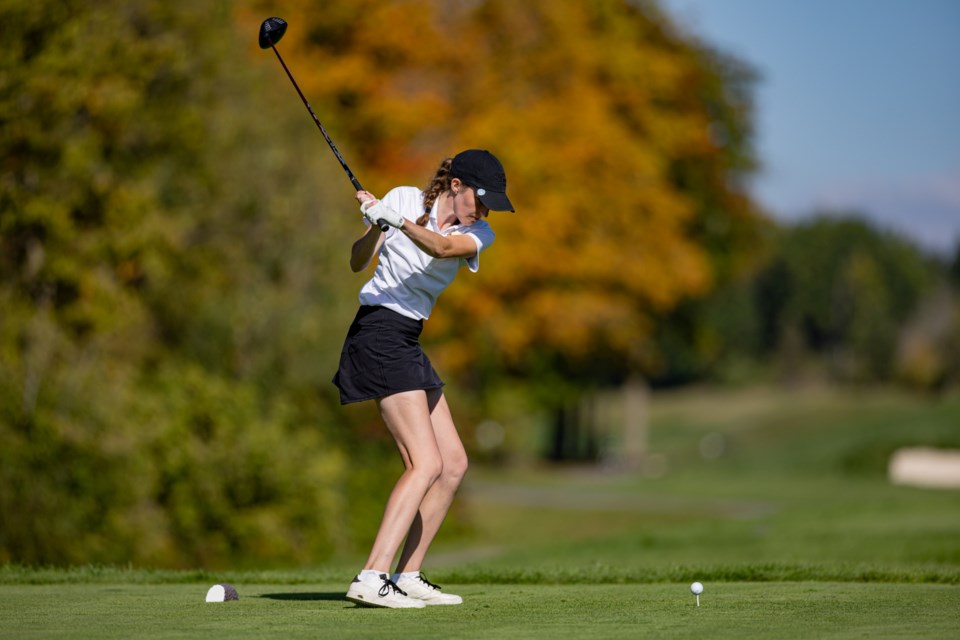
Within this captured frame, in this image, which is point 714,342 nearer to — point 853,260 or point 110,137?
point 110,137

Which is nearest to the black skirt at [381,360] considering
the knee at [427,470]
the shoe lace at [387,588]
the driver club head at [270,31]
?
the knee at [427,470]

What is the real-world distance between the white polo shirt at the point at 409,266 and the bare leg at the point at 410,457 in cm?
50

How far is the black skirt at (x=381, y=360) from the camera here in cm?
831

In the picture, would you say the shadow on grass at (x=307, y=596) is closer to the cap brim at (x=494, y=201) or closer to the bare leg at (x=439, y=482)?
the bare leg at (x=439, y=482)

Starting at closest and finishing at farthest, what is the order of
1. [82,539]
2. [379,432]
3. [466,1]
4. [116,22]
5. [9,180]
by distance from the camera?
1. [82,539]
2. [9,180]
3. [116,22]
4. [379,432]
5. [466,1]

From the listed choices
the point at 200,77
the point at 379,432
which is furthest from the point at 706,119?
the point at 200,77

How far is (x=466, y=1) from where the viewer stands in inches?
1435

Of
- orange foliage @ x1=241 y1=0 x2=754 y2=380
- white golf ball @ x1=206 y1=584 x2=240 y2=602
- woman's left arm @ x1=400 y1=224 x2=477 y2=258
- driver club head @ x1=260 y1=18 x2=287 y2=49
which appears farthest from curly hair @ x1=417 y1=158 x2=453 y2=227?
orange foliage @ x1=241 y1=0 x2=754 y2=380

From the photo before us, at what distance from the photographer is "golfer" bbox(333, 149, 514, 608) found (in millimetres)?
8273

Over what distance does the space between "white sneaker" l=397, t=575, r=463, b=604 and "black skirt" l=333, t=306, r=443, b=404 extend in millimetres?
1038

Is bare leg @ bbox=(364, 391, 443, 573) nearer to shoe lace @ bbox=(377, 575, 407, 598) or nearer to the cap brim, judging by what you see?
shoe lace @ bbox=(377, 575, 407, 598)

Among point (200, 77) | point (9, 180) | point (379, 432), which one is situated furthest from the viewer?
point (379, 432)

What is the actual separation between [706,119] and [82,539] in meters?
29.2

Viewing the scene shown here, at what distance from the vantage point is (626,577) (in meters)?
11.0
